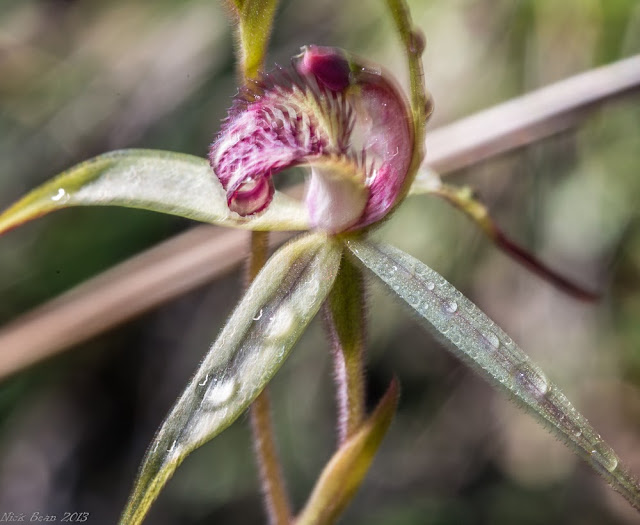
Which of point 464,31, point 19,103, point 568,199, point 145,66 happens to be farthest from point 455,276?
point 19,103

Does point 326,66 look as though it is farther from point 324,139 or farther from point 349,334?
point 349,334

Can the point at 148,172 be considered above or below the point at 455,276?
above

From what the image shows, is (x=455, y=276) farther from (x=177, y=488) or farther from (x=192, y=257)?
(x=177, y=488)

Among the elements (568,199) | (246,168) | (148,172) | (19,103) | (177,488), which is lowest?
(568,199)

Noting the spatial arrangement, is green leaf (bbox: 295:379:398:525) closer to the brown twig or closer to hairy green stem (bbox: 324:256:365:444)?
hairy green stem (bbox: 324:256:365:444)

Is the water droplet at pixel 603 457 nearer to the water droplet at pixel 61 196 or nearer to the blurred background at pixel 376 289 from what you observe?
the water droplet at pixel 61 196
